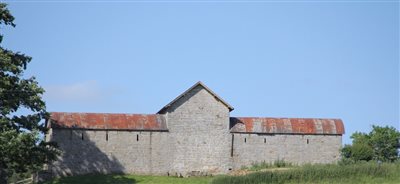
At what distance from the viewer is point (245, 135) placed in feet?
209

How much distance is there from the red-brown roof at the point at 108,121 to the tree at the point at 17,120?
11877 millimetres

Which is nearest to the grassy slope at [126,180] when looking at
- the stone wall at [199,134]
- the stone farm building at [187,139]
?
the stone farm building at [187,139]

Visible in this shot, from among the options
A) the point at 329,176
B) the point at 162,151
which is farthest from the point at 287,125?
the point at 329,176

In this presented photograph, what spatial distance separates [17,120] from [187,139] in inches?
707

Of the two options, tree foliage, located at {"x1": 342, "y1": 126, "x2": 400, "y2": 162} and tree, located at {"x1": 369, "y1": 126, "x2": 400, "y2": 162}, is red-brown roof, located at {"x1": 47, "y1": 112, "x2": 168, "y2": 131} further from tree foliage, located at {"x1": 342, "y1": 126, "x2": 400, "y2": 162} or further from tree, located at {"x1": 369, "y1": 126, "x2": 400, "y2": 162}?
tree, located at {"x1": 369, "y1": 126, "x2": 400, "y2": 162}

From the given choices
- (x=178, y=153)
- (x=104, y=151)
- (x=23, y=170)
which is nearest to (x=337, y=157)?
(x=178, y=153)

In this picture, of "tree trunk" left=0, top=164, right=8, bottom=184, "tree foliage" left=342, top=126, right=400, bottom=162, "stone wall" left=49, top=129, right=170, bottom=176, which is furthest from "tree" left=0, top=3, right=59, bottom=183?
"tree foliage" left=342, top=126, right=400, bottom=162

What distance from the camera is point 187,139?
62.4 m

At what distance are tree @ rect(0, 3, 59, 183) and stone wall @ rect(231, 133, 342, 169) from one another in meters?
19.6

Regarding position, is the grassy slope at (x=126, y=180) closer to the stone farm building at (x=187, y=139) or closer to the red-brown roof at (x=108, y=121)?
the stone farm building at (x=187, y=139)

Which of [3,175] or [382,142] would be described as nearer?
[3,175]

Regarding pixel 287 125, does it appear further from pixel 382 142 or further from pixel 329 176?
pixel 329 176

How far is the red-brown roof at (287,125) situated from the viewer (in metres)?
64.2

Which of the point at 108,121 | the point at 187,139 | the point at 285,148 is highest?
the point at 108,121
